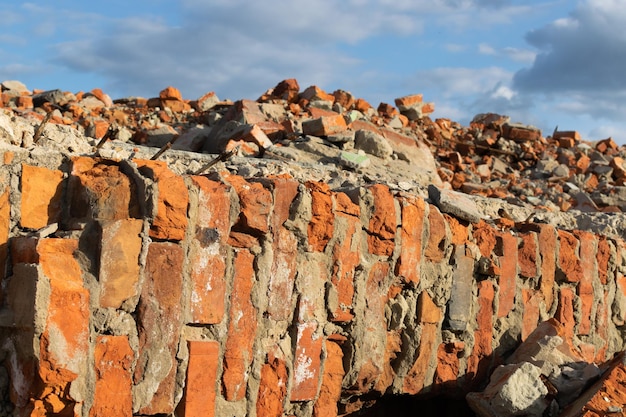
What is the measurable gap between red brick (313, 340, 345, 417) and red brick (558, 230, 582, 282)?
2076 millimetres

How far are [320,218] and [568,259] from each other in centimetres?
235

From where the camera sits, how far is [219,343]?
3078 mm

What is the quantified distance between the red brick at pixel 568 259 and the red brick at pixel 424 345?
134 cm

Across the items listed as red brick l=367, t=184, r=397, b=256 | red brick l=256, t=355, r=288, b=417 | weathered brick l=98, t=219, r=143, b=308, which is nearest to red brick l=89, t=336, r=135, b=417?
weathered brick l=98, t=219, r=143, b=308

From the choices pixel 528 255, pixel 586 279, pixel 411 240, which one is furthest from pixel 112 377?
pixel 586 279

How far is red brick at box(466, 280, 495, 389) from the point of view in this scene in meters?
4.42

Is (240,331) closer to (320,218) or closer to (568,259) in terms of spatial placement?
(320,218)

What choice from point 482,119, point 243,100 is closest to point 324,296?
point 243,100

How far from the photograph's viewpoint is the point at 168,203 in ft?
9.37

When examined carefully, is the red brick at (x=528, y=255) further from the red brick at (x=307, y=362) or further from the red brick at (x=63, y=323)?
the red brick at (x=63, y=323)

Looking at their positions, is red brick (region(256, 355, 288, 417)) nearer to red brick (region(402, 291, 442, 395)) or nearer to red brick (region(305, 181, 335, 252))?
red brick (region(305, 181, 335, 252))

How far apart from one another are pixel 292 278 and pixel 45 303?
46.2 inches

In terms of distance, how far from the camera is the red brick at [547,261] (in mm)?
4918

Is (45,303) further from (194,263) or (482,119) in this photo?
(482,119)
